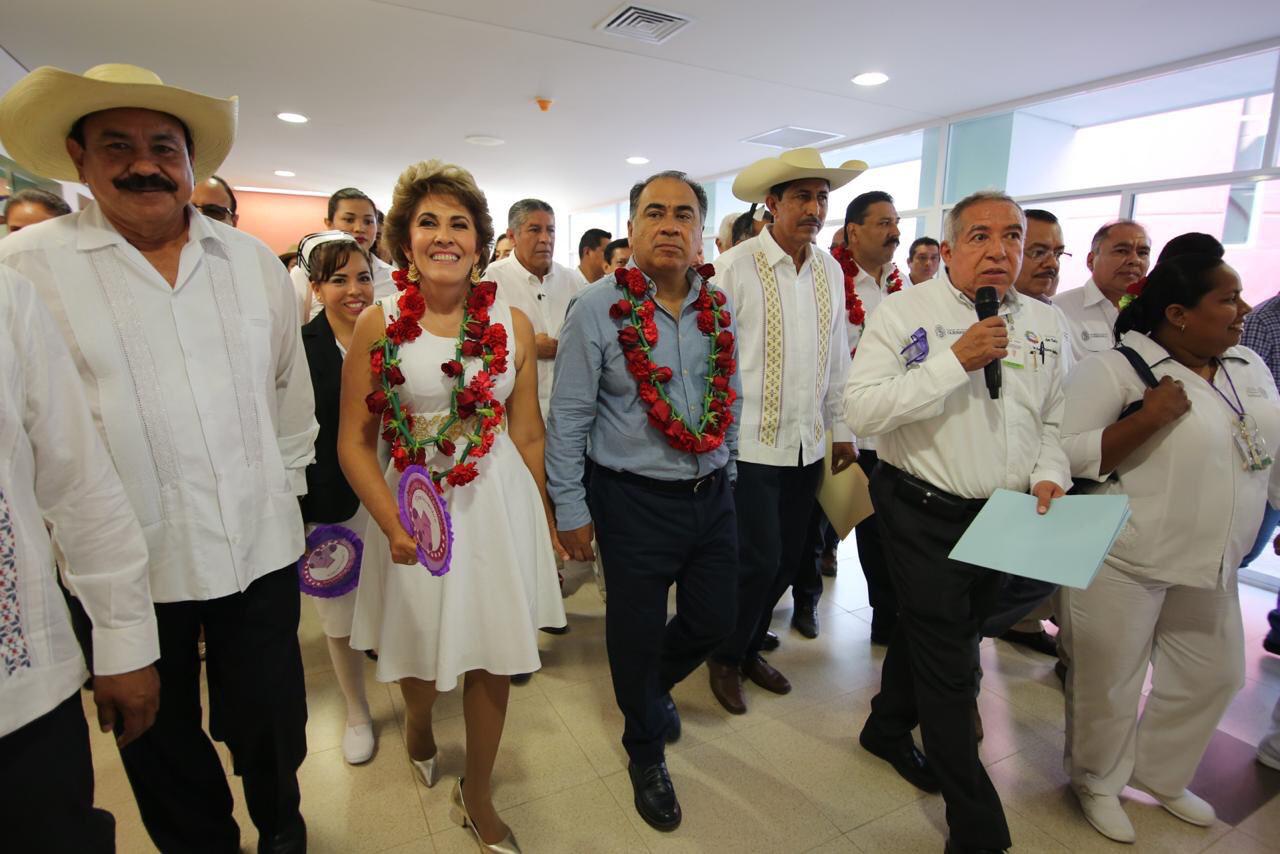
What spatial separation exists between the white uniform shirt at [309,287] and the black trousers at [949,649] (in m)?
2.25

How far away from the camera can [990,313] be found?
5.86 feet

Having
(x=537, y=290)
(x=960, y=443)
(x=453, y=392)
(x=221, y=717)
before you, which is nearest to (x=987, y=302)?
(x=960, y=443)

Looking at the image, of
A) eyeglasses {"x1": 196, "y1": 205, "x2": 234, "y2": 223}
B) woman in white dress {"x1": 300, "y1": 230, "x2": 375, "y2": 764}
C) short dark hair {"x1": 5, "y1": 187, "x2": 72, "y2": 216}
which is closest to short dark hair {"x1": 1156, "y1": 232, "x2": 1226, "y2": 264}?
woman in white dress {"x1": 300, "y1": 230, "x2": 375, "y2": 764}

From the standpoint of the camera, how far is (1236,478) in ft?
6.27

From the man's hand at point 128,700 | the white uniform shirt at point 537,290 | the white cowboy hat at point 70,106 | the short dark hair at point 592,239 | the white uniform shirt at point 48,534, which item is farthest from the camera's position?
the short dark hair at point 592,239

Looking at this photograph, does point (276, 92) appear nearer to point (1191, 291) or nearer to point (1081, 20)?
point (1081, 20)

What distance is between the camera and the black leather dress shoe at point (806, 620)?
324 centimetres

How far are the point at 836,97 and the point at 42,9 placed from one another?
5.72 metres

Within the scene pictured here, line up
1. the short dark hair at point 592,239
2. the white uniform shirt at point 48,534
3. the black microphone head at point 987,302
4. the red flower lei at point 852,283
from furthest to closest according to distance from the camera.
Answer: the short dark hair at point 592,239
the red flower lei at point 852,283
the black microphone head at point 987,302
the white uniform shirt at point 48,534

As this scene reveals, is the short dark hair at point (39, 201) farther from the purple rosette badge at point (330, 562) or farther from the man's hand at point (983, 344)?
the man's hand at point (983, 344)

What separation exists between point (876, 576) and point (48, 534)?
9.77 ft

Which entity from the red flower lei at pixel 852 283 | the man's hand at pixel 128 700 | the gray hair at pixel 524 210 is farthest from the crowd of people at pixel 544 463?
the gray hair at pixel 524 210

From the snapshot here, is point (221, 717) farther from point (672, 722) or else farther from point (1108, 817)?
point (1108, 817)

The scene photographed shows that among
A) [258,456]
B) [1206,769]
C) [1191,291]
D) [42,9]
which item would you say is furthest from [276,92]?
[1206,769]
